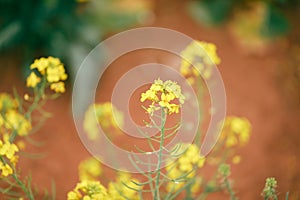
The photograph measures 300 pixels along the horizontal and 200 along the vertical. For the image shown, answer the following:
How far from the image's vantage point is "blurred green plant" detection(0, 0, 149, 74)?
3699 mm

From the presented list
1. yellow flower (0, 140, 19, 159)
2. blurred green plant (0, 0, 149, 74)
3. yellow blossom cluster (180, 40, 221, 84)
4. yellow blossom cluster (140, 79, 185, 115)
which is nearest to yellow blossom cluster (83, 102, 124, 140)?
yellow blossom cluster (180, 40, 221, 84)

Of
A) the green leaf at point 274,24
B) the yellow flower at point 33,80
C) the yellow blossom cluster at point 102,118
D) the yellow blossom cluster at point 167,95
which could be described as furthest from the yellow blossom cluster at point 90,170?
the green leaf at point 274,24

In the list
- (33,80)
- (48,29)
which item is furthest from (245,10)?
(33,80)

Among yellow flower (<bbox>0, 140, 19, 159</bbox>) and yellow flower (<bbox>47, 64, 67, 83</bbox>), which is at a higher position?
yellow flower (<bbox>47, 64, 67, 83</bbox>)

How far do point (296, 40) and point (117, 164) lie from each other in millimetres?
1858

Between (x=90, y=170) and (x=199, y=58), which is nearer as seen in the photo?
(x=199, y=58)

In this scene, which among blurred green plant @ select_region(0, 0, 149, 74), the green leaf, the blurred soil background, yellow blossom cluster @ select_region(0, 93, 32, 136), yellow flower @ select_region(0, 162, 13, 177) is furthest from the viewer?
the green leaf

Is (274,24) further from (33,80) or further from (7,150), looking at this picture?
(7,150)

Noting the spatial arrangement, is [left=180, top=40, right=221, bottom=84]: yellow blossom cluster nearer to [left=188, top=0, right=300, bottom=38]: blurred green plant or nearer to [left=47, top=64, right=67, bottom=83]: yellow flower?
[left=47, top=64, right=67, bottom=83]: yellow flower

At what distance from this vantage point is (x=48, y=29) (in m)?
3.75

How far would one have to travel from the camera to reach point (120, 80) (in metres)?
3.78

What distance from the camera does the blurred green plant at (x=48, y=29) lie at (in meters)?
3.70

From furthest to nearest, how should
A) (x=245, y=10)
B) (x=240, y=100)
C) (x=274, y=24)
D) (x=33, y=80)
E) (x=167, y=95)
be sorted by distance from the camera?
(x=245, y=10) < (x=274, y=24) < (x=240, y=100) < (x=33, y=80) < (x=167, y=95)

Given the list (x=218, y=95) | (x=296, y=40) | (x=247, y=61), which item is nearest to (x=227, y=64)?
(x=247, y=61)
